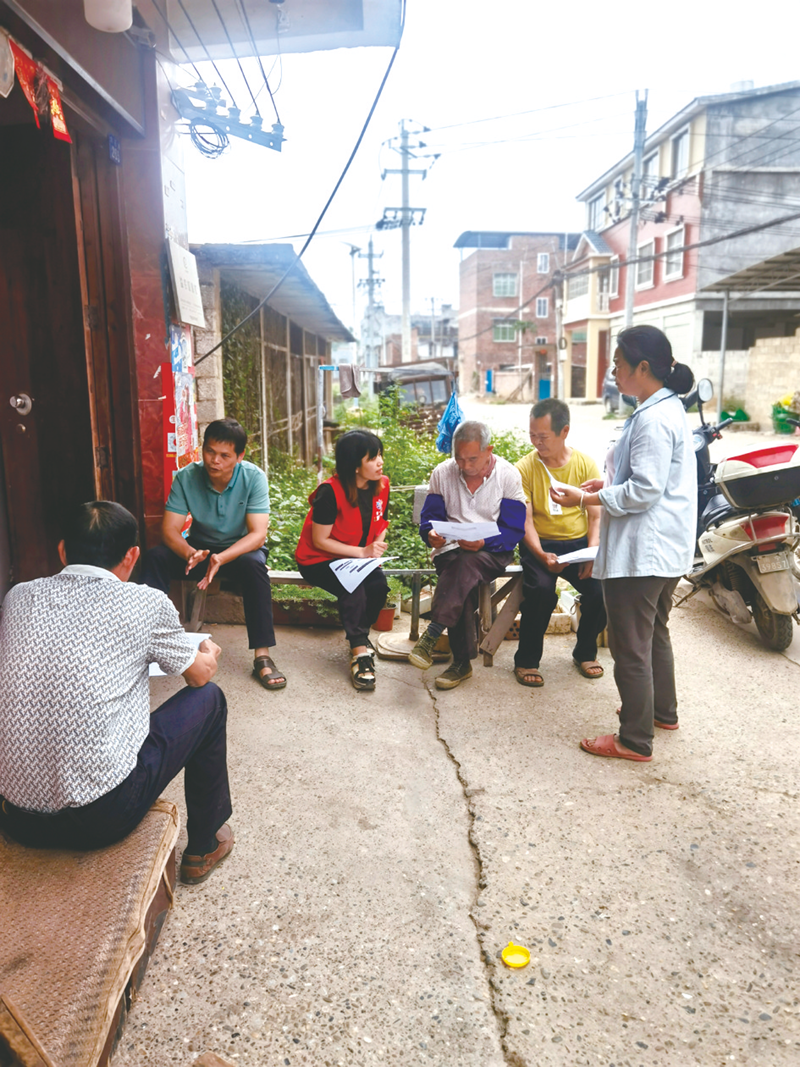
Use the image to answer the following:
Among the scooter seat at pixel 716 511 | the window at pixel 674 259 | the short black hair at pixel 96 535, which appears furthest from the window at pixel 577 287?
the short black hair at pixel 96 535

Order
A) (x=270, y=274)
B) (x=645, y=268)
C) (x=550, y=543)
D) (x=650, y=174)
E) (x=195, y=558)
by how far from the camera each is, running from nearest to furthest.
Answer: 1. (x=195, y=558)
2. (x=550, y=543)
3. (x=270, y=274)
4. (x=650, y=174)
5. (x=645, y=268)

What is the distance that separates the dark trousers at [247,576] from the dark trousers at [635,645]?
74.0 inches

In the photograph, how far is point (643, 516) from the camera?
10.2 feet

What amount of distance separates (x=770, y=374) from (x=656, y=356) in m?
17.3

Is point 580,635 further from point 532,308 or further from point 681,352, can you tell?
point 532,308

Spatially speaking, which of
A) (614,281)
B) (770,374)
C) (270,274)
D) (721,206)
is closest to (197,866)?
(270,274)

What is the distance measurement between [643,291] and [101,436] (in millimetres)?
30328

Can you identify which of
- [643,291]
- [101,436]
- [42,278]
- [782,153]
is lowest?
[101,436]

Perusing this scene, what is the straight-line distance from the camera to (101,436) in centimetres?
412

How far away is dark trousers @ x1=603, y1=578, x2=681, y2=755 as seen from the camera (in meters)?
3.16

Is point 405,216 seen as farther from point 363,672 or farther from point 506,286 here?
point 506,286

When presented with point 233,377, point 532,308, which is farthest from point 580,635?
point 532,308

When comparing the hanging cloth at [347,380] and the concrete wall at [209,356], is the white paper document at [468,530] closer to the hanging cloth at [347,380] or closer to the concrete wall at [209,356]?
the concrete wall at [209,356]

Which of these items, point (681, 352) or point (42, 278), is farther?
point (681, 352)
